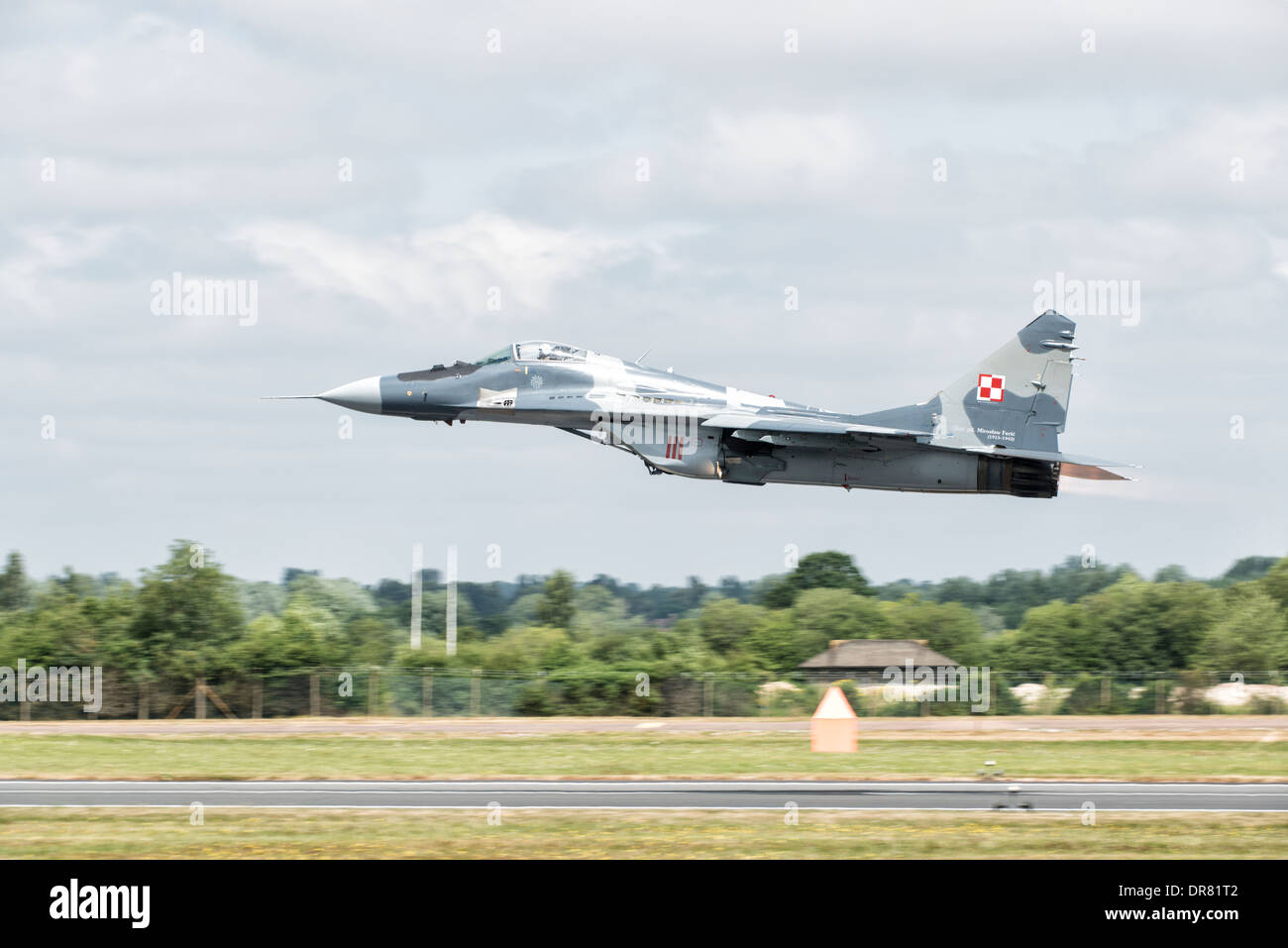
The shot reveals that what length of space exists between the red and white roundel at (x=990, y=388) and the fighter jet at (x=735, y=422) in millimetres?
27

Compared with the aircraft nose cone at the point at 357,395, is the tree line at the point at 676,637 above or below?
below

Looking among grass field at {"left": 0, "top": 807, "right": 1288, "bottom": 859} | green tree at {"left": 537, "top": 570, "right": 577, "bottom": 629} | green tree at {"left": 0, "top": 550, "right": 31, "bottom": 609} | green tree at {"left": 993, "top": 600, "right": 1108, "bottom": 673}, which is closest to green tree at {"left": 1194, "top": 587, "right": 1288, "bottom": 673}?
green tree at {"left": 993, "top": 600, "right": 1108, "bottom": 673}

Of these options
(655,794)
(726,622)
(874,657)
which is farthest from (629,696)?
(726,622)

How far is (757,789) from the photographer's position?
23.8m

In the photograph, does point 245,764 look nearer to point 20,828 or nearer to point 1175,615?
point 20,828

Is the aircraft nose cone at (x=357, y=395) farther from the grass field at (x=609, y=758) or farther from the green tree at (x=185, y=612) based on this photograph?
the green tree at (x=185, y=612)

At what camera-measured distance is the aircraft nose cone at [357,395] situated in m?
28.7

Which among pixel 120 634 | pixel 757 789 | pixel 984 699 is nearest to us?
pixel 757 789

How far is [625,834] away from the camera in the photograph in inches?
757

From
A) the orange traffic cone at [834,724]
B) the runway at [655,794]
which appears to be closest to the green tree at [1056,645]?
the orange traffic cone at [834,724]

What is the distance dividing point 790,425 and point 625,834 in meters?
11.0

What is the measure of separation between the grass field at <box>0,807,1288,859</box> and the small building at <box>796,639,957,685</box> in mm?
33440
